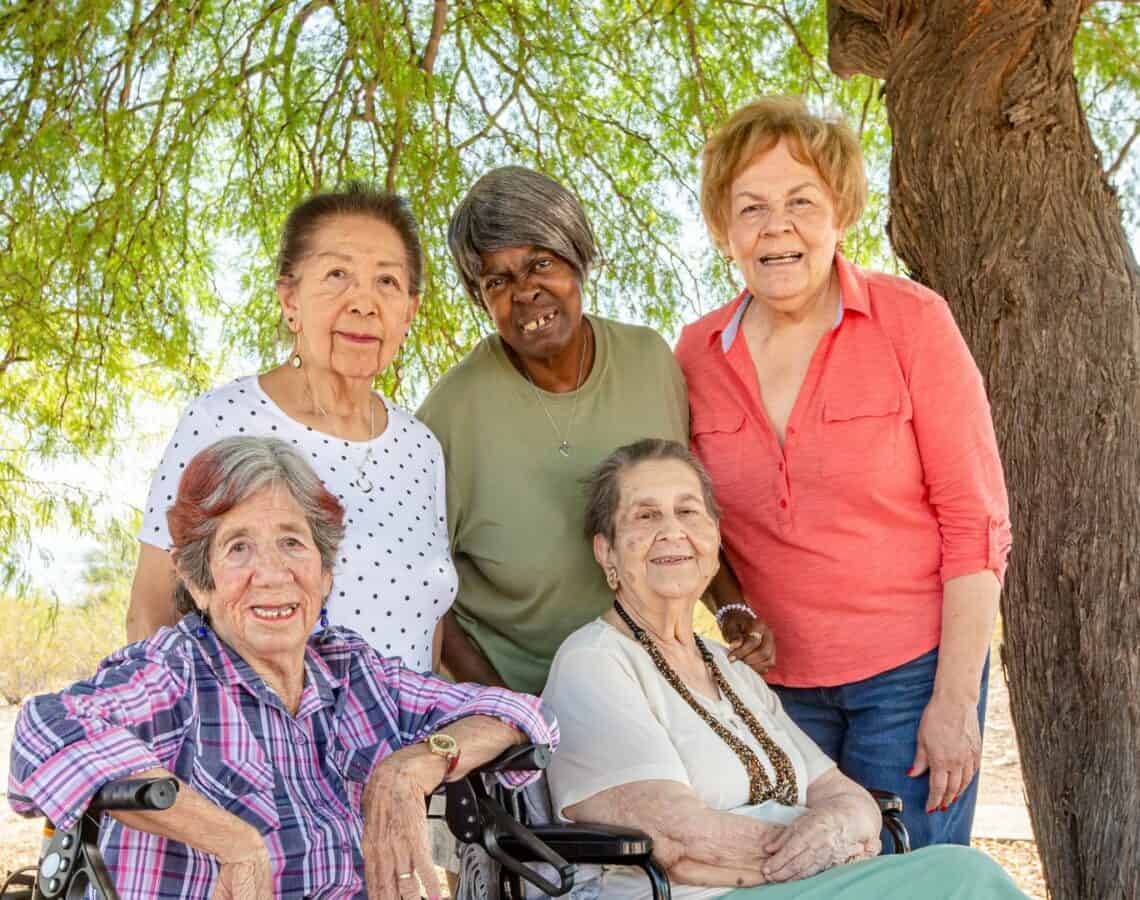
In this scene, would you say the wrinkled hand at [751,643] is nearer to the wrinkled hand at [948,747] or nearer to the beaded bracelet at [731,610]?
the beaded bracelet at [731,610]

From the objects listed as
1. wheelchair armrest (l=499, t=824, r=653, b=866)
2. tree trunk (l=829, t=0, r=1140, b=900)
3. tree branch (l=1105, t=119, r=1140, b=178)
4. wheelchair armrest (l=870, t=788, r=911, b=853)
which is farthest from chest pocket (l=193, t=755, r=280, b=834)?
tree branch (l=1105, t=119, r=1140, b=178)

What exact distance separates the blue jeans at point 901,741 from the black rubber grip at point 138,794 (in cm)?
148

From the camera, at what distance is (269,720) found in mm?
2119

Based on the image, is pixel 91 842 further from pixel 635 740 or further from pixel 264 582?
pixel 635 740

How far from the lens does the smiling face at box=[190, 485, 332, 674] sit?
6.95 feet

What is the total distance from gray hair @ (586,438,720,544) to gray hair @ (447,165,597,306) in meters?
0.41

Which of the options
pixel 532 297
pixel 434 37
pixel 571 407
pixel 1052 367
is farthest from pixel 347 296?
pixel 1052 367

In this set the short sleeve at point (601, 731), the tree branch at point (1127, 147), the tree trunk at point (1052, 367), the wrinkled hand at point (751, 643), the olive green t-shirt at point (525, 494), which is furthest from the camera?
the tree branch at point (1127, 147)

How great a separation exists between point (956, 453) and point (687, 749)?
79cm

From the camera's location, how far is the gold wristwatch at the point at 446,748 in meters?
2.14

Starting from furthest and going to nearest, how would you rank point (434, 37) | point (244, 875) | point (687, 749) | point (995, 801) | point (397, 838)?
1. point (995, 801)
2. point (434, 37)
3. point (687, 749)
4. point (397, 838)
5. point (244, 875)

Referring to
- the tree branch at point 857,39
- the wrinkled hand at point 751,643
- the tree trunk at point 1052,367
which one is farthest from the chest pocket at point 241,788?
the tree branch at point 857,39

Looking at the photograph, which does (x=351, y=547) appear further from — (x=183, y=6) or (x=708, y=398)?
(x=183, y=6)

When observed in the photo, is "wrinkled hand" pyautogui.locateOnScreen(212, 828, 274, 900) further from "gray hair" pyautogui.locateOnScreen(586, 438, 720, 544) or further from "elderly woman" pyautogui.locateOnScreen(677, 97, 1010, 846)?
"elderly woman" pyautogui.locateOnScreen(677, 97, 1010, 846)
